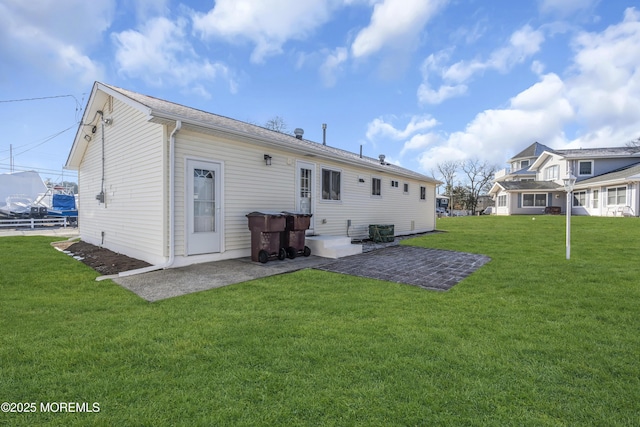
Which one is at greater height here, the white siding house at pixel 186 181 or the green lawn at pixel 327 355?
the white siding house at pixel 186 181

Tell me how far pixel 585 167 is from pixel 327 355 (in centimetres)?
3422

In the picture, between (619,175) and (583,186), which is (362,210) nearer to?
(619,175)

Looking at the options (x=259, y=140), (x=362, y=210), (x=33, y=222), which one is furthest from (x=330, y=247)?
(x=33, y=222)

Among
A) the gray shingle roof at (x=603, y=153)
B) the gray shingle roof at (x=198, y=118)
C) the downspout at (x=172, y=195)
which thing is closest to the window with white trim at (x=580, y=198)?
the gray shingle roof at (x=603, y=153)

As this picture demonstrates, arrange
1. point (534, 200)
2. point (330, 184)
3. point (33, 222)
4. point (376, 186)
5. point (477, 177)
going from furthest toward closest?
1. point (477, 177)
2. point (534, 200)
3. point (33, 222)
4. point (376, 186)
5. point (330, 184)

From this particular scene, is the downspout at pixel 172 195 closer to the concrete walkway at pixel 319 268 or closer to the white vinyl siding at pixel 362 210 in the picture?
the concrete walkway at pixel 319 268

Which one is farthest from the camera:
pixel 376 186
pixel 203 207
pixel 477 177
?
pixel 477 177

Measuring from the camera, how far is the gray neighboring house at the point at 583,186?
68.6ft

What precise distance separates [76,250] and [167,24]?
307 inches

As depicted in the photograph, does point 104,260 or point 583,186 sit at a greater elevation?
point 583,186

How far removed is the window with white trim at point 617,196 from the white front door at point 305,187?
2456cm

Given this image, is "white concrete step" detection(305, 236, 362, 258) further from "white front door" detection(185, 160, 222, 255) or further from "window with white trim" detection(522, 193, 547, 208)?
"window with white trim" detection(522, 193, 547, 208)

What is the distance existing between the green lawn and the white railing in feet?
60.8

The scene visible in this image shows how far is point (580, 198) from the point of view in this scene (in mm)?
25672
